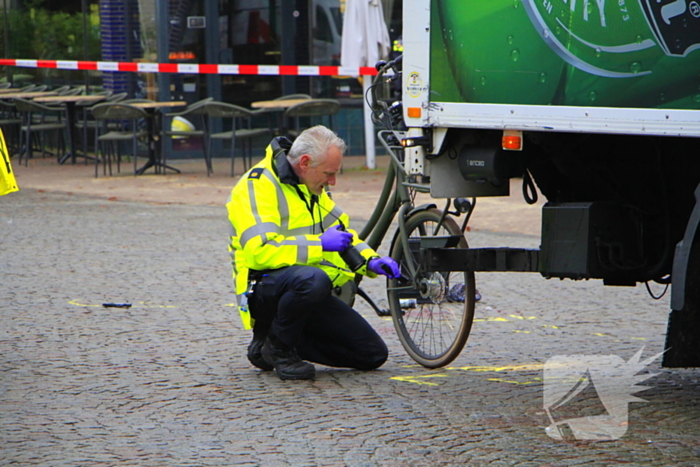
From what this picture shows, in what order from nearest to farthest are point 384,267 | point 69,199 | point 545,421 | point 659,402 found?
point 545,421 → point 659,402 → point 384,267 → point 69,199

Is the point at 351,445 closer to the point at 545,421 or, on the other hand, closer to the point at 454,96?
the point at 545,421

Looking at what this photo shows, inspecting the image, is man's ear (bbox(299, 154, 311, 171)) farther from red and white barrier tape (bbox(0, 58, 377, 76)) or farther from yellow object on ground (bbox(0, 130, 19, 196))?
red and white barrier tape (bbox(0, 58, 377, 76))

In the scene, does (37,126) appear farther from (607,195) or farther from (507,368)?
(607,195)

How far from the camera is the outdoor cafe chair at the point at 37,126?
682 inches

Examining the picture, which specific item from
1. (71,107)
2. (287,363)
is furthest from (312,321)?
(71,107)

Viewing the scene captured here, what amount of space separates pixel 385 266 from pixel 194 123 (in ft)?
47.3

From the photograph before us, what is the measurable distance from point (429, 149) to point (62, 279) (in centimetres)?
408

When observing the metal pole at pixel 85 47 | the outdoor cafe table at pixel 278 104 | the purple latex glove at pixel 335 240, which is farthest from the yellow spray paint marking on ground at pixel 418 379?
the metal pole at pixel 85 47

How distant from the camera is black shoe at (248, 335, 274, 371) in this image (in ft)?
17.7

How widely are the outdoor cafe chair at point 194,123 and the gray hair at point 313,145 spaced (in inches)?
403

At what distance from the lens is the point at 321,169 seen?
16.9 ft

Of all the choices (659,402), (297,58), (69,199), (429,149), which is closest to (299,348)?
(429,149)

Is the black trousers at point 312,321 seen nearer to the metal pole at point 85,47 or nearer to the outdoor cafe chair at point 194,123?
the outdoor cafe chair at point 194,123

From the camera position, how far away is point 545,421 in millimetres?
4500
